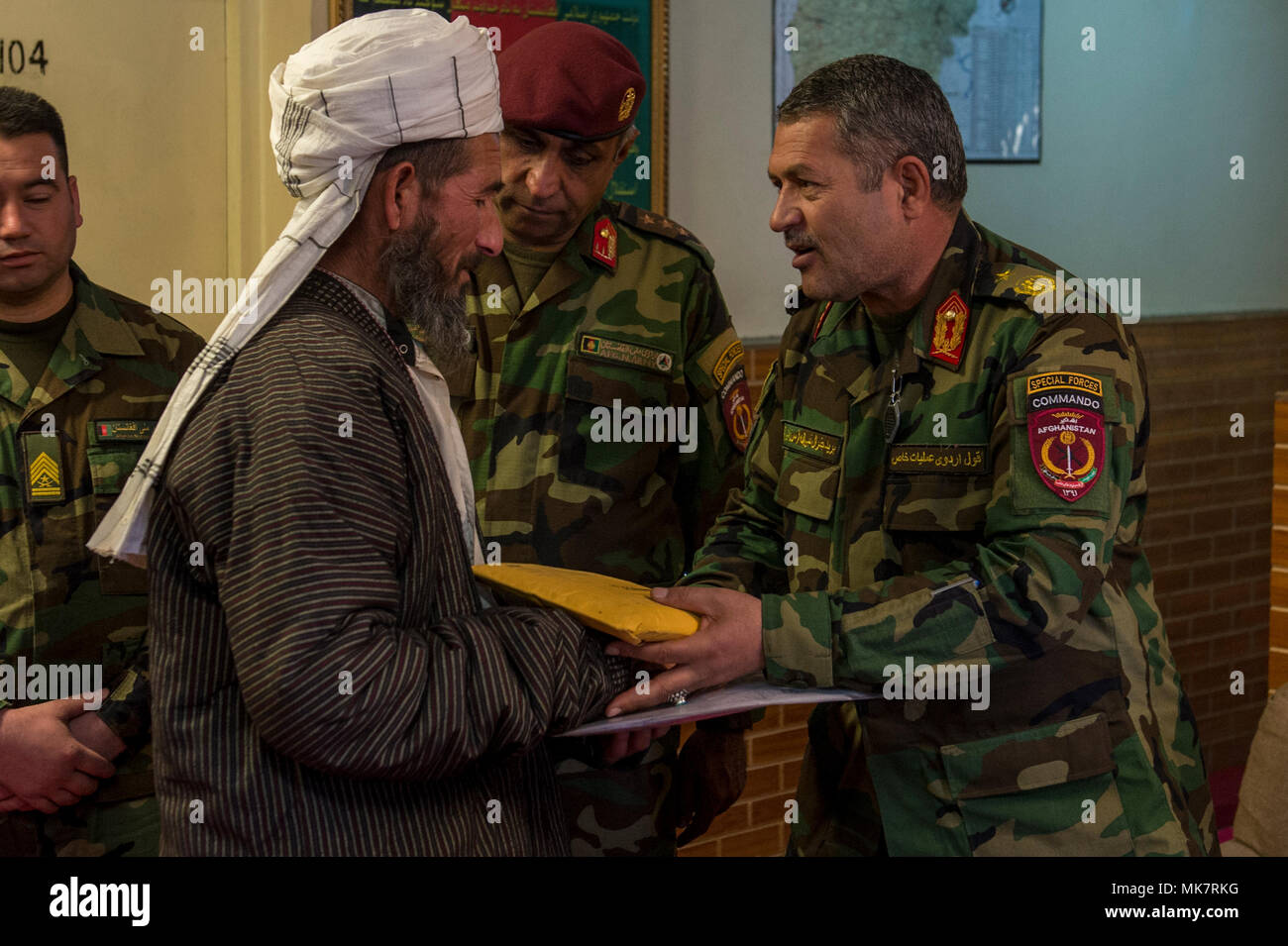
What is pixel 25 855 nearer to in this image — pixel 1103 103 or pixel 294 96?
pixel 294 96

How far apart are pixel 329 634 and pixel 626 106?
56.0 inches

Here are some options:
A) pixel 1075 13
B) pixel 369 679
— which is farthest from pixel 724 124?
pixel 369 679

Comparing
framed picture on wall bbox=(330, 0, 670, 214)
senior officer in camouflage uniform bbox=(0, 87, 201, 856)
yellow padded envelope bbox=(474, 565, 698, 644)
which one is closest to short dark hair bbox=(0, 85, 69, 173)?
senior officer in camouflage uniform bbox=(0, 87, 201, 856)

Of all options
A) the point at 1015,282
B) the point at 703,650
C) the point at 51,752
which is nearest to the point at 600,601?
the point at 703,650

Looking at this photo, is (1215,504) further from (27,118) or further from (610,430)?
(27,118)

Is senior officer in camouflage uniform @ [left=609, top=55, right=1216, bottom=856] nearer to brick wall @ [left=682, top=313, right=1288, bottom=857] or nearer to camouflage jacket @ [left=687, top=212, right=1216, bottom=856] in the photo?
camouflage jacket @ [left=687, top=212, right=1216, bottom=856]

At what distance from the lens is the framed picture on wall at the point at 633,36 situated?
10.2 feet

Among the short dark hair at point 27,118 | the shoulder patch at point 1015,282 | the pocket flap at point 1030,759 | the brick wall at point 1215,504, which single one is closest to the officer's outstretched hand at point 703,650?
the pocket flap at point 1030,759

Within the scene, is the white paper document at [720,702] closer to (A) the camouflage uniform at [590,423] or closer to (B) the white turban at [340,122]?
(B) the white turban at [340,122]

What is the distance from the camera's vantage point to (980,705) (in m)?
1.82

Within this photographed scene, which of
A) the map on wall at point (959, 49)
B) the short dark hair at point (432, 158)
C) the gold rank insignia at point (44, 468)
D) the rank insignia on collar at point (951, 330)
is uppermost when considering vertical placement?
the map on wall at point (959, 49)

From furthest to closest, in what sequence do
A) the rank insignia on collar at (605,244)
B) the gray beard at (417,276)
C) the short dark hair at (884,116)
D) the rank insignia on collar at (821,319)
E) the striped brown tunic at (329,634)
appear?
the rank insignia on collar at (605,244) → the rank insignia on collar at (821,319) → the short dark hair at (884,116) → the gray beard at (417,276) → the striped brown tunic at (329,634)

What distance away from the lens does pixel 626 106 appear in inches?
95.5

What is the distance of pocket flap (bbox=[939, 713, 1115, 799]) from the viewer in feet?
5.90
